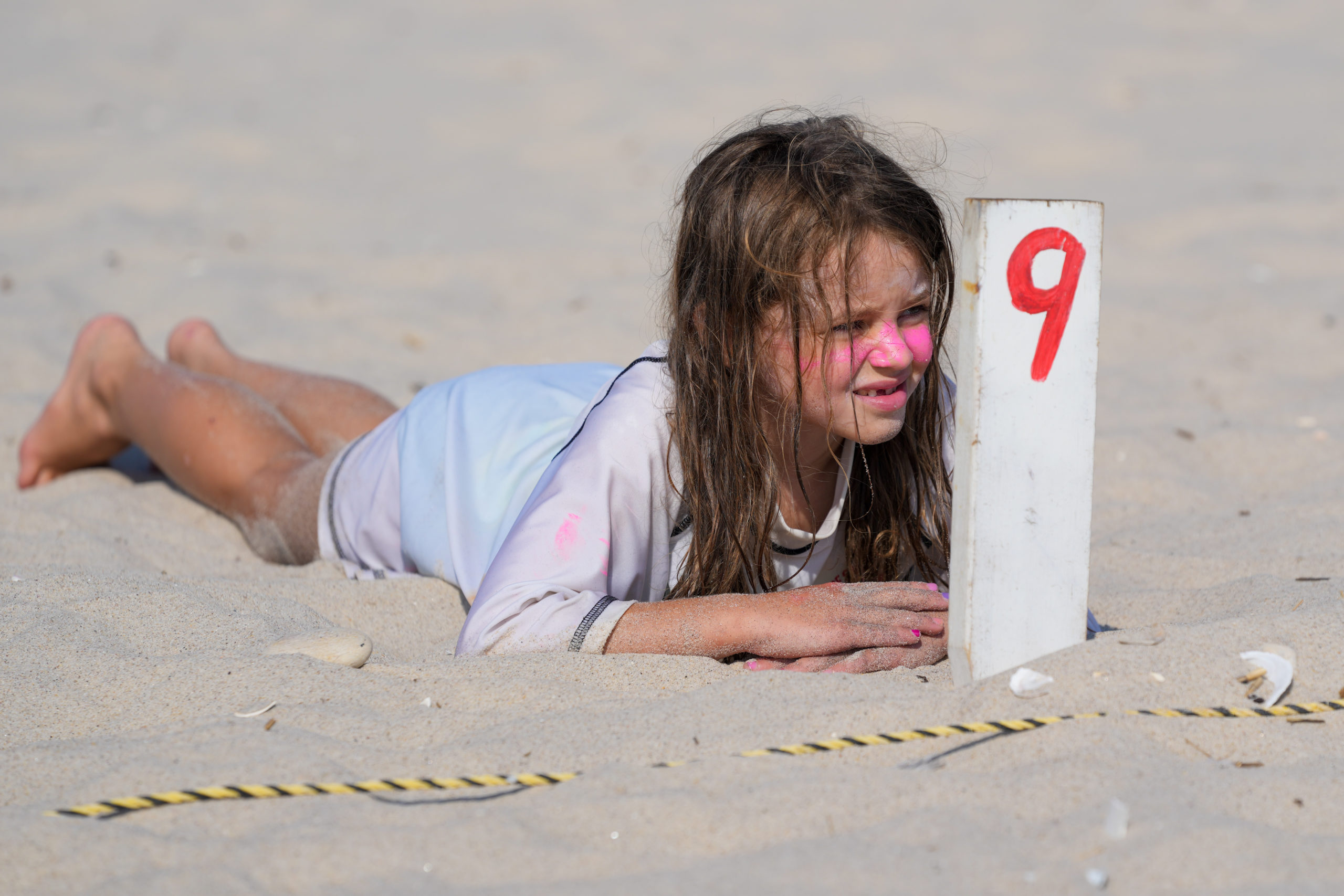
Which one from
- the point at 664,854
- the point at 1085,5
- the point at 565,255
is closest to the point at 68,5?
the point at 565,255

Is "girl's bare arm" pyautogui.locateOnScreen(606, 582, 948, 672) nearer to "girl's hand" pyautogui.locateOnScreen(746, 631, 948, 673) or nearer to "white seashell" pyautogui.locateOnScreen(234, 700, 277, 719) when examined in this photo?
"girl's hand" pyautogui.locateOnScreen(746, 631, 948, 673)

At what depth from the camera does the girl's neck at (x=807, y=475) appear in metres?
2.46

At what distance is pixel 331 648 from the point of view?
2.29 m

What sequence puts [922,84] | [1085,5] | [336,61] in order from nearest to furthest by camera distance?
[922,84]
[336,61]
[1085,5]

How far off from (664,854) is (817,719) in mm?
387

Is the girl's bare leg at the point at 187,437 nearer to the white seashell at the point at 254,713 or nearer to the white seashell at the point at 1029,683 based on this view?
the white seashell at the point at 254,713

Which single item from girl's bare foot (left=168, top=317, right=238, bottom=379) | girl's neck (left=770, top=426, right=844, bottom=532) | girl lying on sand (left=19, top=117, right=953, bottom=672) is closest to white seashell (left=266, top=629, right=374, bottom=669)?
girl lying on sand (left=19, top=117, right=953, bottom=672)

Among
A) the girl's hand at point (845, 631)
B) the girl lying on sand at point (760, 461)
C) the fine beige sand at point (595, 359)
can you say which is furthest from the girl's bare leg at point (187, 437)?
the girl's hand at point (845, 631)

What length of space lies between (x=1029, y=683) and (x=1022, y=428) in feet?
1.28

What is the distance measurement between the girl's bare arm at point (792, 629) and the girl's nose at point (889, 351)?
1.39 ft

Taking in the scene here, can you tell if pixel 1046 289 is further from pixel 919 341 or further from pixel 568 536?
pixel 568 536

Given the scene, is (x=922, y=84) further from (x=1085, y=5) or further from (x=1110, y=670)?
(x=1110, y=670)

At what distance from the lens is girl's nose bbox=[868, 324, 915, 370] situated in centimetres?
219

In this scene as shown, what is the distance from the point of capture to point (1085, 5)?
33.3ft
